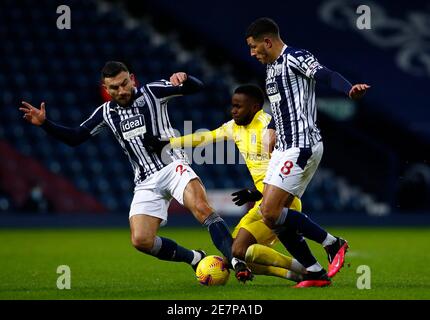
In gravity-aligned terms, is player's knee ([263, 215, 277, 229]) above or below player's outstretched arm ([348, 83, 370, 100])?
below

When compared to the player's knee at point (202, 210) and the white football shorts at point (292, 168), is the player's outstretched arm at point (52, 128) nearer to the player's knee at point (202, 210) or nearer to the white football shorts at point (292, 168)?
the player's knee at point (202, 210)

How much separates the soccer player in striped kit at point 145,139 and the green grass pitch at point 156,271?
41cm

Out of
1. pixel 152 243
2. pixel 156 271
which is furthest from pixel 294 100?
pixel 156 271

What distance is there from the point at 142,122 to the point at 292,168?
1.53 meters

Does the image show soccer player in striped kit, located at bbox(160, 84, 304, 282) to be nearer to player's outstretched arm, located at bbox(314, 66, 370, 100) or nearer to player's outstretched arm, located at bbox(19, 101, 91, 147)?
player's outstretched arm, located at bbox(19, 101, 91, 147)

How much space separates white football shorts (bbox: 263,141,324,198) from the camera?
7.00m

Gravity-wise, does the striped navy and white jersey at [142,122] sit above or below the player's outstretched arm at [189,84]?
below

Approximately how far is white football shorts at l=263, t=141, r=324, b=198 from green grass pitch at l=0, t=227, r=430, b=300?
803 millimetres

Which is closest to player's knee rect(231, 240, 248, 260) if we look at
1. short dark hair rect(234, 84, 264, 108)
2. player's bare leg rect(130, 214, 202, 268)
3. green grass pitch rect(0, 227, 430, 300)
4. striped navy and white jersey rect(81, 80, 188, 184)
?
green grass pitch rect(0, 227, 430, 300)

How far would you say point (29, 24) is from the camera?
19.6 meters

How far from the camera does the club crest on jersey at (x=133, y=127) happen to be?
25.8ft

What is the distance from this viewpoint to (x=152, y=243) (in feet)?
25.5

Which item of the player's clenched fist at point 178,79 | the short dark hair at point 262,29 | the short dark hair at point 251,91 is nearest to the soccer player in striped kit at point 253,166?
the short dark hair at point 251,91

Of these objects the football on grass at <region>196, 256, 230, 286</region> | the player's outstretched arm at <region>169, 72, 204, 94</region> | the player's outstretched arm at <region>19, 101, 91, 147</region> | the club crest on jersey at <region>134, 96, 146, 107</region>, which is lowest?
the football on grass at <region>196, 256, 230, 286</region>
